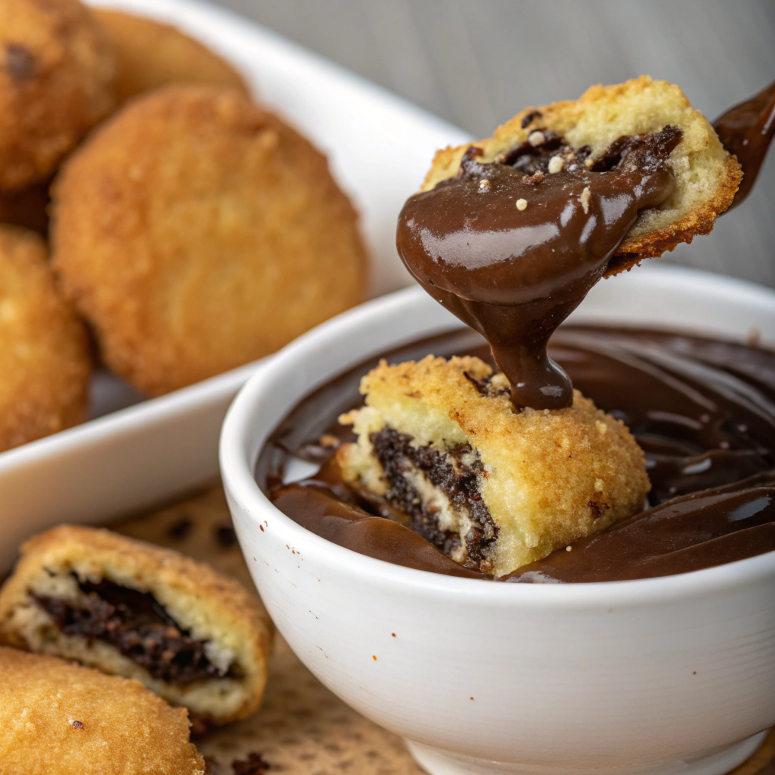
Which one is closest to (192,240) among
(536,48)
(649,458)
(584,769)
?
(649,458)

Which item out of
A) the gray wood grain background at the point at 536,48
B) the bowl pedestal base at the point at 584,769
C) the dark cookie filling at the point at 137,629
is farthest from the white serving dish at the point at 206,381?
the gray wood grain background at the point at 536,48

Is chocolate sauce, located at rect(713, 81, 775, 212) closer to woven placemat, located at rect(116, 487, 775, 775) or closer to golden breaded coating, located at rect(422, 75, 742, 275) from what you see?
golden breaded coating, located at rect(422, 75, 742, 275)

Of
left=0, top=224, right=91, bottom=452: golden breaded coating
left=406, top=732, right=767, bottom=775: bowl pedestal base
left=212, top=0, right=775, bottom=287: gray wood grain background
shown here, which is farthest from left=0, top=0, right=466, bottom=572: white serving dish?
left=212, top=0, right=775, bottom=287: gray wood grain background

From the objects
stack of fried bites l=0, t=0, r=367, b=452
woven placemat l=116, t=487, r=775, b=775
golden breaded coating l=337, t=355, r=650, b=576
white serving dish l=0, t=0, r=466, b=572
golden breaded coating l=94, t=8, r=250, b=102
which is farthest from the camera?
golden breaded coating l=94, t=8, r=250, b=102

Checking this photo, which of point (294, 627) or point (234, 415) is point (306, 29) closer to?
point (234, 415)

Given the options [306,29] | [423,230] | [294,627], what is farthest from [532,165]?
[306,29]

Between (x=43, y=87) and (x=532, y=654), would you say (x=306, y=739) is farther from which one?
(x=43, y=87)
